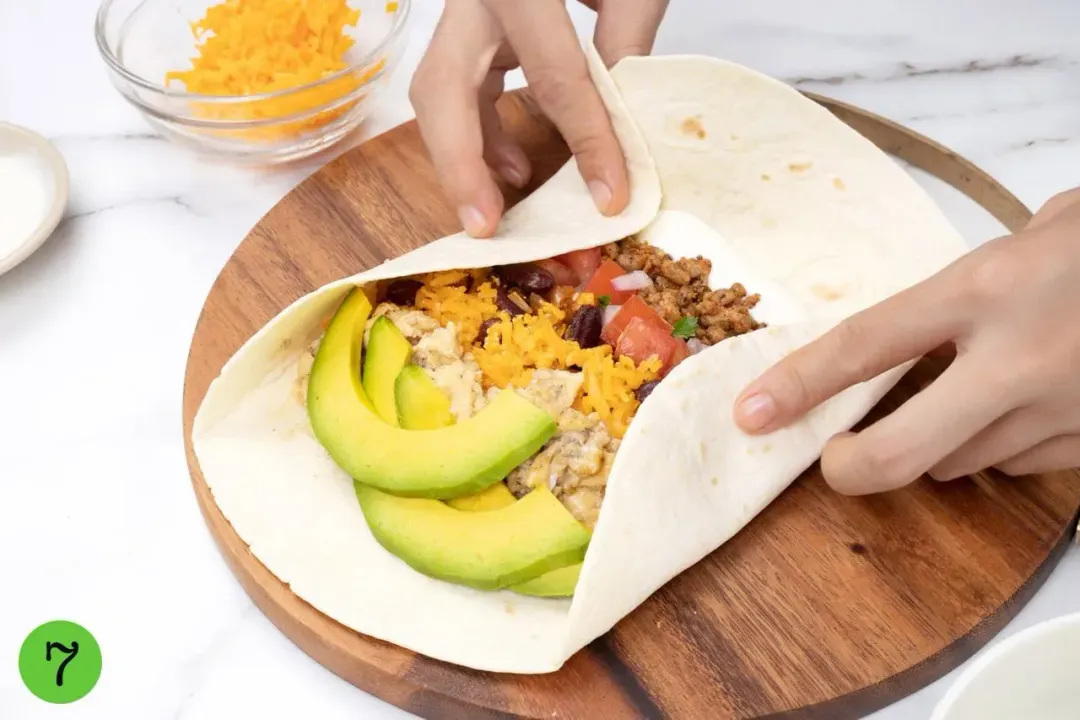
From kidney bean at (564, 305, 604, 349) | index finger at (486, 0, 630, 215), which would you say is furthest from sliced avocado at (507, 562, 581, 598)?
index finger at (486, 0, 630, 215)

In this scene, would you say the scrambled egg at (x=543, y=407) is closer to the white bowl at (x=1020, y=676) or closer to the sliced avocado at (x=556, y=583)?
the sliced avocado at (x=556, y=583)

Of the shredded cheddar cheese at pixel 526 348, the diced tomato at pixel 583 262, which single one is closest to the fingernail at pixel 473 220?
the shredded cheddar cheese at pixel 526 348

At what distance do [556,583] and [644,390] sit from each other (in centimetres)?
55

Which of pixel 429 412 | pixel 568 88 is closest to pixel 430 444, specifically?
pixel 429 412

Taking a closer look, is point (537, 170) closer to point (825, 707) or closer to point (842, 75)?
point (842, 75)

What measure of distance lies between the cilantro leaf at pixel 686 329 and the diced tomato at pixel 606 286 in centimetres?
17

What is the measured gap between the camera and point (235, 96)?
10.2 ft

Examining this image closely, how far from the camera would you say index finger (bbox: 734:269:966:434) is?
83.0 inches

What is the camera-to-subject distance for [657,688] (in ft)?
7.16

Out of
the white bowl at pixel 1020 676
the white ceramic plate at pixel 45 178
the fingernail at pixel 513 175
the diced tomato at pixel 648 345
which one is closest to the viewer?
the white bowl at pixel 1020 676

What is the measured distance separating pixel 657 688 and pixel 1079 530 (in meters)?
1.14

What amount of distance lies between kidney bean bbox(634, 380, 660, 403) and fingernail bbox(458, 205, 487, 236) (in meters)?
0.65

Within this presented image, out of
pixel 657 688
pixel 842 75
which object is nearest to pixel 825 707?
pixel 657 688

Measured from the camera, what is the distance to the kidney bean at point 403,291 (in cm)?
279
